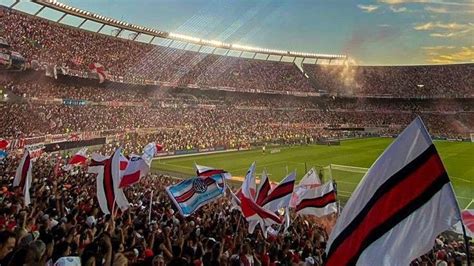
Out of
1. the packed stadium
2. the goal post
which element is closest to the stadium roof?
the packed stadium

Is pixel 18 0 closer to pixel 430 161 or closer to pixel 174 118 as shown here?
pixel 174 118

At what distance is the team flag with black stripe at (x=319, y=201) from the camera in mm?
11258

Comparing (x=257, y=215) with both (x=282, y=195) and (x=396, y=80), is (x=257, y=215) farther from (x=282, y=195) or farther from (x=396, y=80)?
→ (x=396, y=80)

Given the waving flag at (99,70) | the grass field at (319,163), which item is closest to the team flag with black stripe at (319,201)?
the grass field at (319,163)

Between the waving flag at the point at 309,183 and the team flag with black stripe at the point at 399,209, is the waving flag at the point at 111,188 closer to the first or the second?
the waving flag at the point at 309,183

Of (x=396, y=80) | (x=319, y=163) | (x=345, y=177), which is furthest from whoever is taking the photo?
(x=396, y=80)

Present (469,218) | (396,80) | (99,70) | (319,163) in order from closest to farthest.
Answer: (469,218), (319,163), (99,70), (396,80)

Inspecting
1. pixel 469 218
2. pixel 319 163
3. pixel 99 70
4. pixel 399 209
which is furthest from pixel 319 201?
pixel 99 70

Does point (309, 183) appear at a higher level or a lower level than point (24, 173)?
lower

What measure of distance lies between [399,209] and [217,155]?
40.7m

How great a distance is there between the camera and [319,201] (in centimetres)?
1135

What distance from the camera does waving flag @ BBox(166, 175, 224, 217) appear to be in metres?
9.91

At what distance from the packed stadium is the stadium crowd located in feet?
0.14

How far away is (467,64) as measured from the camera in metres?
89.7
